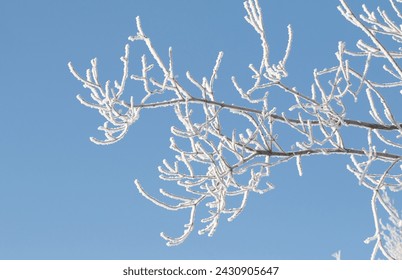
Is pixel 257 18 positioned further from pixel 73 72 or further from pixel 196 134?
pixel 73 72

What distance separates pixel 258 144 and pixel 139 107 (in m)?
1.01

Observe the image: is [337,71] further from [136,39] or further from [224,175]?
[136,39]

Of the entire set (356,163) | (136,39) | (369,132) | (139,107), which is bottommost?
(356,163)

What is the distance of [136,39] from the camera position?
3.97m

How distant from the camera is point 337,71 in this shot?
4168 mm

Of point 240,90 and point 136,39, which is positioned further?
point 240,90

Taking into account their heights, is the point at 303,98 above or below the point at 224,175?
above

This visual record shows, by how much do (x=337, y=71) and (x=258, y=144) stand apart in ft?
2.76
